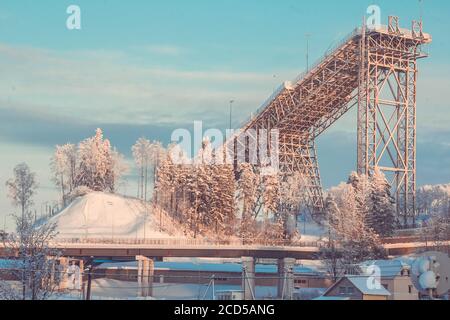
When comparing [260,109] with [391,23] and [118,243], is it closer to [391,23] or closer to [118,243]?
[391,23]

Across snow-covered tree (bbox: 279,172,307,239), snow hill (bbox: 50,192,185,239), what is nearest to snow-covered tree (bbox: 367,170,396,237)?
snow-covered tree (bbox: 279,172,307,239)

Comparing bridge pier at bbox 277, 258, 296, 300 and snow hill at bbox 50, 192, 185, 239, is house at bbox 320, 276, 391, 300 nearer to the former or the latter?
bridge pier at bbox 277, 258, 296, 300

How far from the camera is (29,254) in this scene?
4000 centimetres

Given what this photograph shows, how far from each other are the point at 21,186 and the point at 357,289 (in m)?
55.6

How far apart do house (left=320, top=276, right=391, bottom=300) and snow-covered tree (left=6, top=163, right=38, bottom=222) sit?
51.8 metres

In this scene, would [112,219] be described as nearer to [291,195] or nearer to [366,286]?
[291,195]

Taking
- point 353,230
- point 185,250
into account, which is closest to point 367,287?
point 353,230

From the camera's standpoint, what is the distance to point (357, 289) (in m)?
35.4

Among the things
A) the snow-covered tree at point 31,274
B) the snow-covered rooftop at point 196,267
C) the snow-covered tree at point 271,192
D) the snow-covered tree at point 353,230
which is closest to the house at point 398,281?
the snow-covered tree at point 31,274

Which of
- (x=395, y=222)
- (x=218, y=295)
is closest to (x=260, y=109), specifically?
(x=395, y=222)

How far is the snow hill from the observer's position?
79.1 metres

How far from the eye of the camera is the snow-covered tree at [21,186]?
273 feet

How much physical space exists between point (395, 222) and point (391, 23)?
17354mm

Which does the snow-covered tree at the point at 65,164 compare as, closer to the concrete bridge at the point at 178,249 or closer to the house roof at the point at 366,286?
the concrete bridge at the point at 178,249
